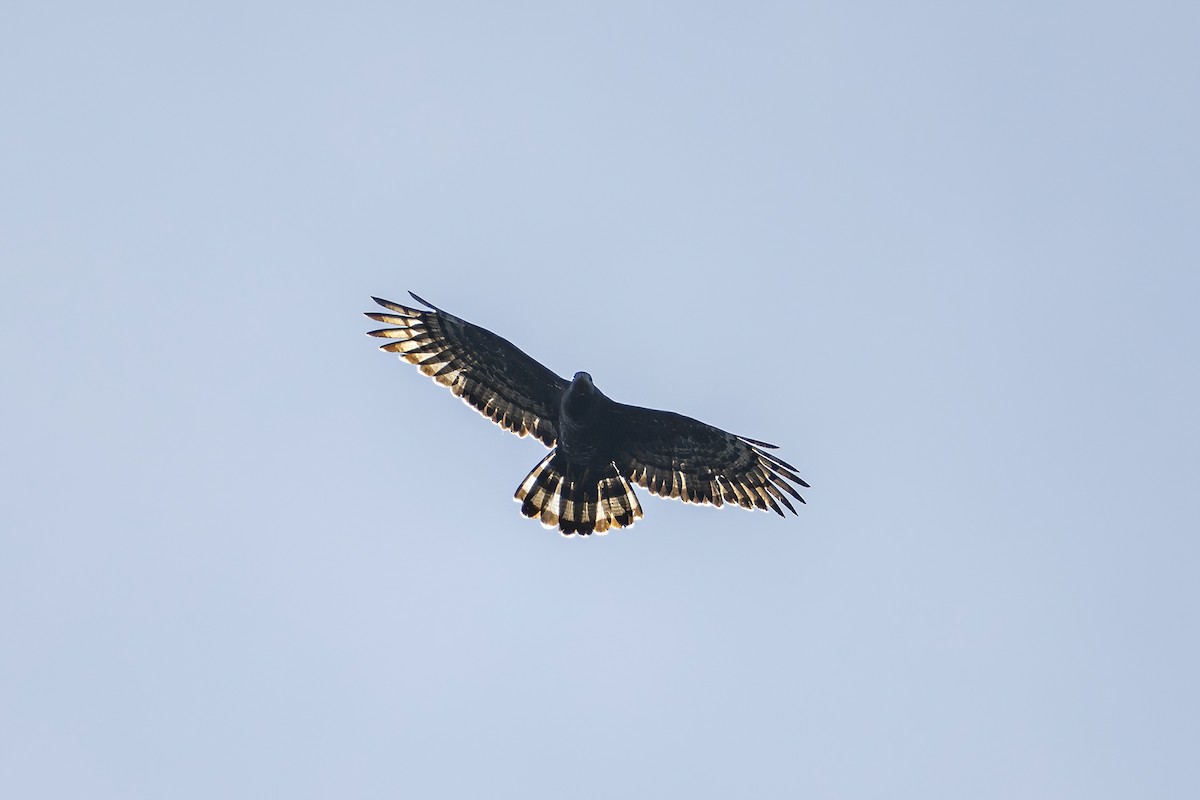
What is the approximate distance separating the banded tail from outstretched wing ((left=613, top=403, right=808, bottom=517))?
1.43 feet

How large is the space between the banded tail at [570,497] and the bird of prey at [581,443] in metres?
0.01

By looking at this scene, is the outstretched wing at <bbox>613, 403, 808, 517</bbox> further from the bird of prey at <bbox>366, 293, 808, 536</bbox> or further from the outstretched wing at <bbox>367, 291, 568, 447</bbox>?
the outstretched wing at <bbox>367, 291, 568, 447</bbox>

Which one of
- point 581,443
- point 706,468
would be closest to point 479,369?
point 581,443

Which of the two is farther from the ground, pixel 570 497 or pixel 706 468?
pixel 706 468

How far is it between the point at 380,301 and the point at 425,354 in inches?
38.5

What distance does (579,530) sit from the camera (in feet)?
69.1

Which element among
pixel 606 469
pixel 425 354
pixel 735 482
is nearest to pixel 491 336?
pixel 425 354

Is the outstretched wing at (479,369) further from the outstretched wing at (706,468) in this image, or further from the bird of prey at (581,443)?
the outstretched wing at (706,468)

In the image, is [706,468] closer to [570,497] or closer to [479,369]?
[570,497]

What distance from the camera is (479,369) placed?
20734 mm

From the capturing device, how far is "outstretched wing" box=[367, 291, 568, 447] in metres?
20.4

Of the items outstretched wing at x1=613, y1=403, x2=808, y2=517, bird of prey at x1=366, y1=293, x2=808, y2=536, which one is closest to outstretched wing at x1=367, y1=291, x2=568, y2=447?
bird of prey at x1=366, y1=293, x2=808, y2=536

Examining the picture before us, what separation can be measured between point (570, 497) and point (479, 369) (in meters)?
2.28

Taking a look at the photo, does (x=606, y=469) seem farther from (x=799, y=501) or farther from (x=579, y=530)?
(x=799, y=501)
